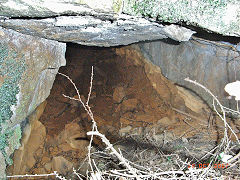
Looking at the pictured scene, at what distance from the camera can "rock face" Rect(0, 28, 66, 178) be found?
1.86 m

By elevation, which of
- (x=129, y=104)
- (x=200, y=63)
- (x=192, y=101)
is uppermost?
(x=200, y=63)

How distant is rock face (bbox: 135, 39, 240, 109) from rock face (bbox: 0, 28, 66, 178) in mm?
1913

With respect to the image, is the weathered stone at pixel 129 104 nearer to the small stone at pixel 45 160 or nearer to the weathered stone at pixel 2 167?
the small stone at pixel 45 160

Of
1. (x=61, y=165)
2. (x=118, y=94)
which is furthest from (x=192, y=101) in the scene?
(x=61, y=165)

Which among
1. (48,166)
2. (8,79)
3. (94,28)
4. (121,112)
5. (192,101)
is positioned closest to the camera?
(94,28)

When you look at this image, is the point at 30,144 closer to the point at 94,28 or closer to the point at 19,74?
the point at 19,74

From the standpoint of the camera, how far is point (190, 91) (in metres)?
3.86

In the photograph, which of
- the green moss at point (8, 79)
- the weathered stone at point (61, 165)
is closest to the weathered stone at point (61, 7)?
the green moss at point (8, 79)

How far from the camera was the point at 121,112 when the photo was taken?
14.5 ft

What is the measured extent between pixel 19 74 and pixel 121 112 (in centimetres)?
271

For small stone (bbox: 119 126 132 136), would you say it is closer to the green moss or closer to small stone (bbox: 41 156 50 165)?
small stone (bbox: 41 156 50 165)

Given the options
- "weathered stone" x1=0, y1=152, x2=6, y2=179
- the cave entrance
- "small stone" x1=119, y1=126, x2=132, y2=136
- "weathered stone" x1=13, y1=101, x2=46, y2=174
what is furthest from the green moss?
"small stone" x1=119, y1=126, x2=132, y2=136

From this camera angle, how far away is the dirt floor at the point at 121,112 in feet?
11.9

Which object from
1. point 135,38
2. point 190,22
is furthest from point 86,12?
point 135,38
